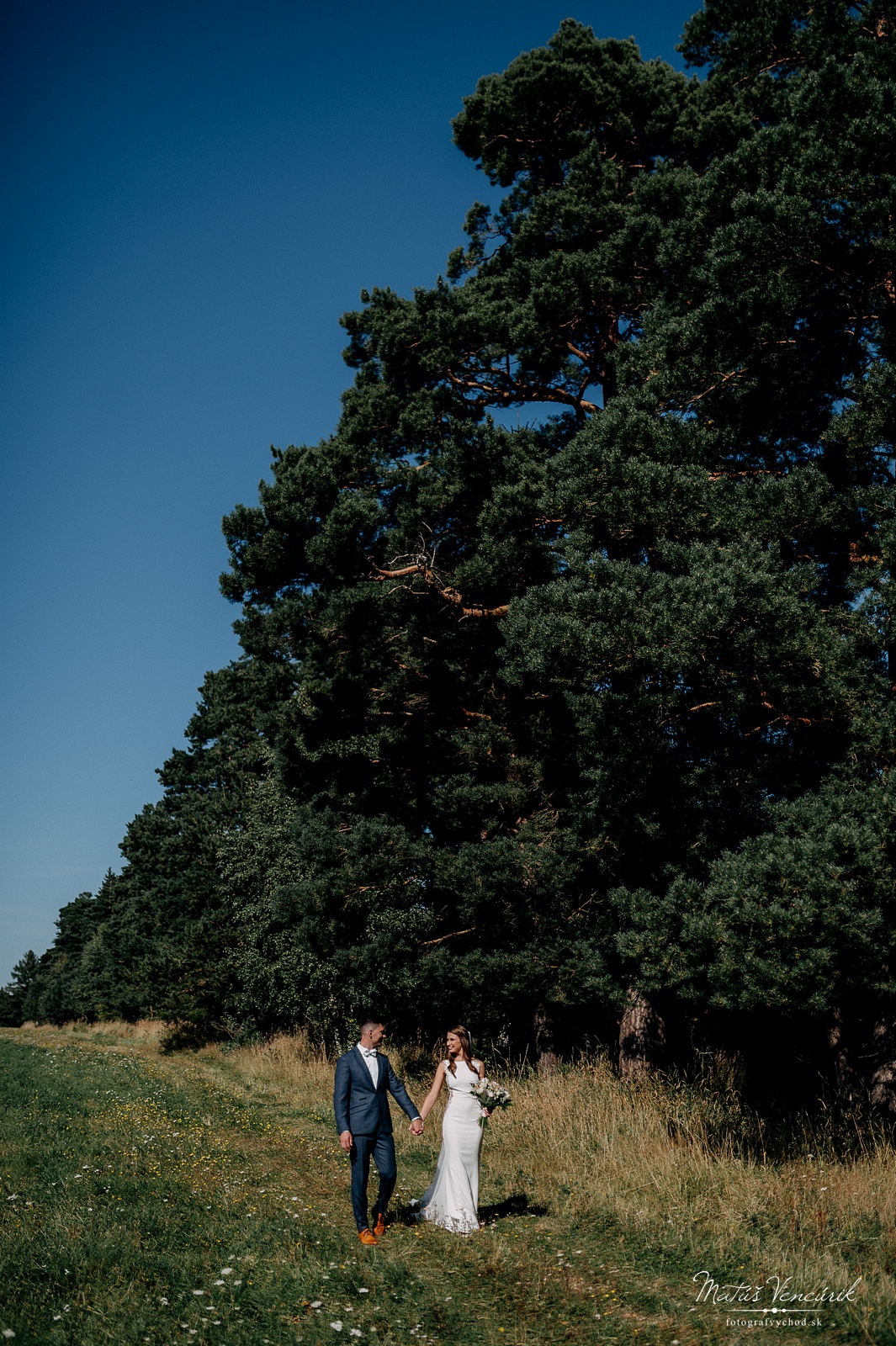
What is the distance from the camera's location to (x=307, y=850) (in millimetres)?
14953

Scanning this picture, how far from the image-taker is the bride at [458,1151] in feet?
23.3

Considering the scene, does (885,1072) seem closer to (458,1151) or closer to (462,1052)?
(462,1052)

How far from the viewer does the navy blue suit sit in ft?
22.4

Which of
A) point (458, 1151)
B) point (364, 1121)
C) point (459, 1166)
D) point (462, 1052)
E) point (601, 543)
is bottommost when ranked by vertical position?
point (459, 1166)

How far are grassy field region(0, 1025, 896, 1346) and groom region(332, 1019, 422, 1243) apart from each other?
288mm

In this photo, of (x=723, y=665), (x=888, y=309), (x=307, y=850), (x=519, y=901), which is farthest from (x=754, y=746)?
(x=307, y=850)

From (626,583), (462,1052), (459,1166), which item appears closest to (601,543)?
(626,583)

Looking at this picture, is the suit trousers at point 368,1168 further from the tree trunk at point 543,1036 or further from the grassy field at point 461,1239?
the tree trunk at point 543,1036

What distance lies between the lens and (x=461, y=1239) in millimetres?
6789

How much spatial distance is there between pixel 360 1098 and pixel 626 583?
18.5ft

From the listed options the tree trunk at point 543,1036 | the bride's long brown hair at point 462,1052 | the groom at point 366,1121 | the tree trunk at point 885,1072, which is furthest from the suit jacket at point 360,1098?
the tree trunk at point 543,1036

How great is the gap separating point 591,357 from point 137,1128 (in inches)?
547

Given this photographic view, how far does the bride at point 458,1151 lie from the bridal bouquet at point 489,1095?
5 cm

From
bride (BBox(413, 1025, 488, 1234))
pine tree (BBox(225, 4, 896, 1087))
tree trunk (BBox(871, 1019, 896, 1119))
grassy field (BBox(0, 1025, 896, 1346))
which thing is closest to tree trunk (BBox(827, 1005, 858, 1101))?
tree trunk (BBox(871, 1019, 896, 1119))
